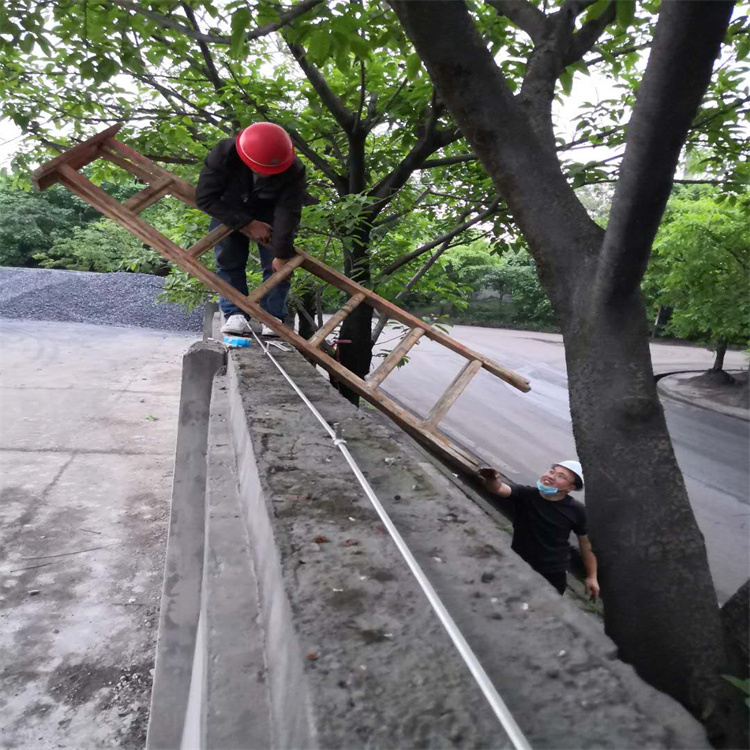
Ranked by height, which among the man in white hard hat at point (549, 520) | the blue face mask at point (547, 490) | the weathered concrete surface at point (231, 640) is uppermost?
the weathered concrete surface at point (231, 640)

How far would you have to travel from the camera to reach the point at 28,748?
2.79 metres

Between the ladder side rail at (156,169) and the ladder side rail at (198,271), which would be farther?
the ladder side rail at (156,169)

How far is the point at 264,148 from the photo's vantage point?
14.2 ft

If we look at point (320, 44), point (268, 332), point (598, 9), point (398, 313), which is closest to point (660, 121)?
point (598, 9)

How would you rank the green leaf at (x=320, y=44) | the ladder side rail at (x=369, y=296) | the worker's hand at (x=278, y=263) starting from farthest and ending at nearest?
the worker's hand at (x=278, y=263)
the ladder side rail at (x=369, y=296)
the green leaf at (x=320, y=44)

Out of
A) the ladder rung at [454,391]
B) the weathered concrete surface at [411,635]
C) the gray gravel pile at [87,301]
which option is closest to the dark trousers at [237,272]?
the ladder rung at [454,391]

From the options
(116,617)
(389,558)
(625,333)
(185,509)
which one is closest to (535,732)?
(389,558)

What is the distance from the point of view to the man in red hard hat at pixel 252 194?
4.36m

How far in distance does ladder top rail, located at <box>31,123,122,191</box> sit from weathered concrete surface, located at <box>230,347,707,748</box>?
3729mm

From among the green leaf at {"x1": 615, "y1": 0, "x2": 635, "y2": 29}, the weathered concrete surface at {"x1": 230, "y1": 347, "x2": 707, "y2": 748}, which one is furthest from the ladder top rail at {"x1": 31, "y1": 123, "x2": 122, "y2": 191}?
the green leaf at {"x1": 615, "y1": 0, "x2": 635, "y2": 29}

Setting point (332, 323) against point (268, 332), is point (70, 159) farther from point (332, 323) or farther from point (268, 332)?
point (332, 323)

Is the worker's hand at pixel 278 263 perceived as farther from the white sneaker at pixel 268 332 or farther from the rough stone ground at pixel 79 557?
the rough stone ground at pixel 79 557

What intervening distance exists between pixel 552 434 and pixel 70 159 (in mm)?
9380

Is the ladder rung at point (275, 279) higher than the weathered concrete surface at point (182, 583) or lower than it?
higher
